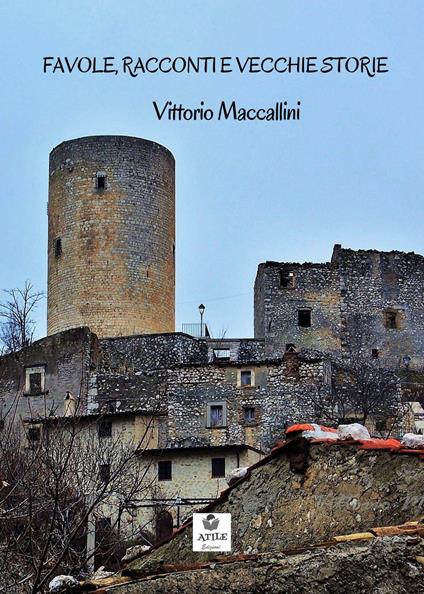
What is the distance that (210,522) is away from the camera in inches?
364

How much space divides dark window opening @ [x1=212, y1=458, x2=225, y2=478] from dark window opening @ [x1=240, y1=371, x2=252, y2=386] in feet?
17.5

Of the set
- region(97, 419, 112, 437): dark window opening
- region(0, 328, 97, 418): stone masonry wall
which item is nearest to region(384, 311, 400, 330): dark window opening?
region(0, 328, 97, 418): stone masonry wall

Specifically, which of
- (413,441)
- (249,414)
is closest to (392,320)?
(249,414)

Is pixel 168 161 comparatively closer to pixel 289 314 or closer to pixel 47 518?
pixel 289 314

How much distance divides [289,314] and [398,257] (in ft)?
17.8

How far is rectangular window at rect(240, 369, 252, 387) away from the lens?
132ft

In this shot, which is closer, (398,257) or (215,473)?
(215,473)

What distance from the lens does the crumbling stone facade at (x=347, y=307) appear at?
4600 centimetres

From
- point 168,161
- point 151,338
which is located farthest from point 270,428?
point 168,161

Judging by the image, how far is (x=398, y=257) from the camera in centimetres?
4881

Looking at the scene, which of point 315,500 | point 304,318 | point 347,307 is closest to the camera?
point 315,500

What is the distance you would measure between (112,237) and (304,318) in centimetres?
737

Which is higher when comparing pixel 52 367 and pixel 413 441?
pixel 52 367

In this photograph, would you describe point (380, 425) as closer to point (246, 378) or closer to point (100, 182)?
point (246, 378)
